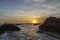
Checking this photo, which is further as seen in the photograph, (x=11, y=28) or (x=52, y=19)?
(x=52, y=19)

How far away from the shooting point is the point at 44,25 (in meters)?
41.0

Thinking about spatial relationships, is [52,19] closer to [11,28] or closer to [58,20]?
[58,20]

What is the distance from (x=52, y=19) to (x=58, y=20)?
2964 millimetres

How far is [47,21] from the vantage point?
4225 centimetres

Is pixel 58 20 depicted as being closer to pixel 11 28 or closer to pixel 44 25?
pixel 44 25

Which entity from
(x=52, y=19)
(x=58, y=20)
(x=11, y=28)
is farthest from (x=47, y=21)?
(x=11, y=28)

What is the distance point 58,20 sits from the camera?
128ft

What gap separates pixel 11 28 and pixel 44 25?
10.5m

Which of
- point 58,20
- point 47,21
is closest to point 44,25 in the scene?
point 47,21

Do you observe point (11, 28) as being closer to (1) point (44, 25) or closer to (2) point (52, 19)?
(1) point (44, 25)

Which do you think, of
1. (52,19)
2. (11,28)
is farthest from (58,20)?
(11,28)

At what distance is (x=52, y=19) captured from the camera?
1635 inches

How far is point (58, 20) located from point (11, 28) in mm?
14142

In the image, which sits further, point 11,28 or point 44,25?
point 44,25
